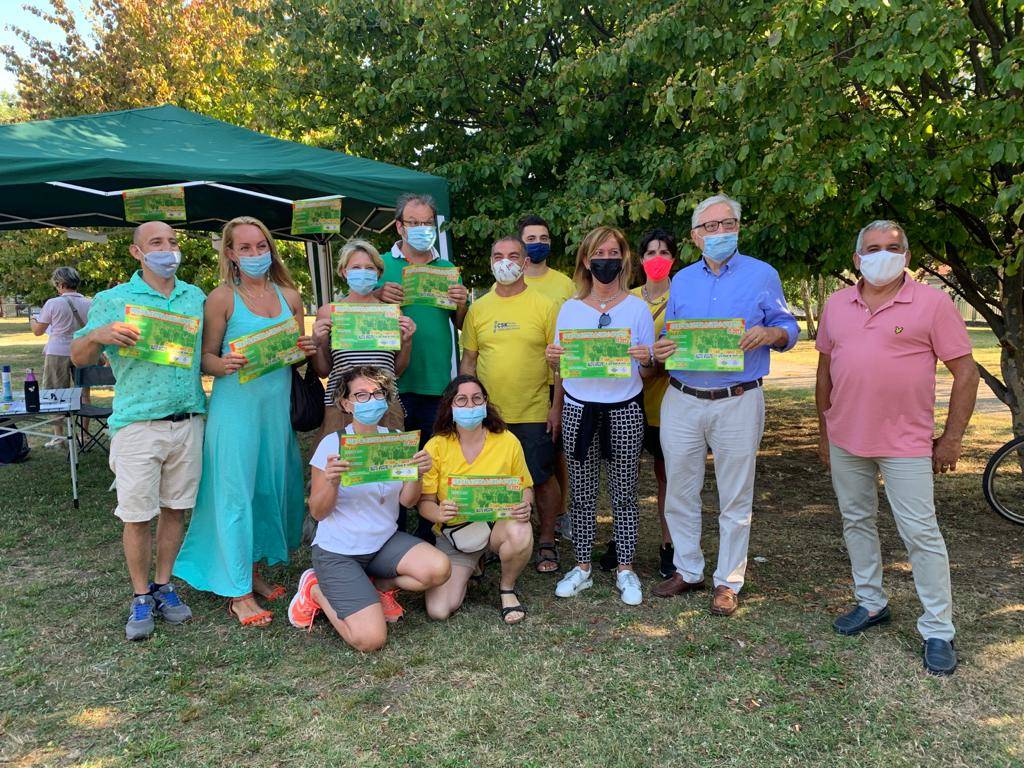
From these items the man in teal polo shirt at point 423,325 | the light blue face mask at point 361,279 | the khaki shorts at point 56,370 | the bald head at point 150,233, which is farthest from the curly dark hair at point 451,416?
the khaki shorts at point 56,370

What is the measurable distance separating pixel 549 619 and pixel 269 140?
4.64 m

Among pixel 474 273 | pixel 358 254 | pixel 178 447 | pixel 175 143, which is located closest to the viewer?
pixel 178 447

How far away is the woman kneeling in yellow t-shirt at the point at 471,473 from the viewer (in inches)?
145

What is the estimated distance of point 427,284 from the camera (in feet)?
13.5

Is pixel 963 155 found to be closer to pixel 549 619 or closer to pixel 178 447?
pixel 549 619

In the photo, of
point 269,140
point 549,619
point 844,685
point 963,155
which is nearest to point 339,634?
point 549,619

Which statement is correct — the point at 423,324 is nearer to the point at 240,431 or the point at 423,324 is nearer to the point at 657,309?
the point at 240,431

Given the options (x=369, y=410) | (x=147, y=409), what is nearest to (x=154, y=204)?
(x=147, y=409)

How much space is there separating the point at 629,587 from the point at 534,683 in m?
1.04

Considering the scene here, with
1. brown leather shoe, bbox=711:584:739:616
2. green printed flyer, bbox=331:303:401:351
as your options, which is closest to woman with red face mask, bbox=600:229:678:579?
brown leather shoe, bbox=711:584:739:616

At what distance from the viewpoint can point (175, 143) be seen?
536cm

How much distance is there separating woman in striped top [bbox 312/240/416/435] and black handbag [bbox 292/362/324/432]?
0.25 feet

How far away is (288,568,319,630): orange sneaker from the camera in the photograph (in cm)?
369

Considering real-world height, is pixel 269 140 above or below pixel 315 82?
below
